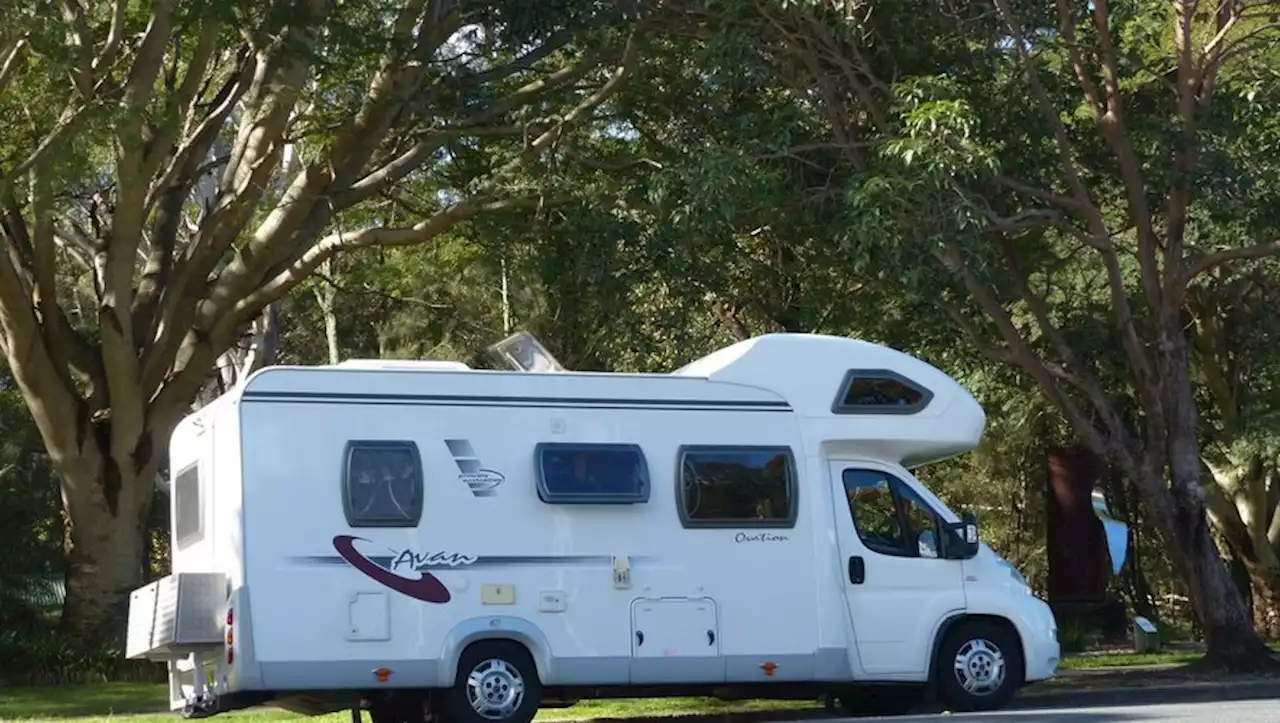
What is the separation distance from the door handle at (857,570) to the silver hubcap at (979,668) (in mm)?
1034

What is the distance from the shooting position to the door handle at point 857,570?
44.5ft

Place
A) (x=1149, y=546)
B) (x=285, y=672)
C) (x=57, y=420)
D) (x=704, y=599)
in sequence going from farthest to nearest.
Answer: (x=1149, y=546) < (x=57, y=420) < (x=704, y=599) < (x=285, y=672)

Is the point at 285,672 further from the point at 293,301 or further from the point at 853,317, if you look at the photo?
the point at 293,301

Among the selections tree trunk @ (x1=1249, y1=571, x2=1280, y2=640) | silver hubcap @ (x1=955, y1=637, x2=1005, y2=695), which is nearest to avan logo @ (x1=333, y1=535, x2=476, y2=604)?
silver hubcap @ (x1=955, y1=637, x2=1005, y2=695)

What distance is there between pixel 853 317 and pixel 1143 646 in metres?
5.63

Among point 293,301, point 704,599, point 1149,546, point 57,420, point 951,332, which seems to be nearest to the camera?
point 704,599

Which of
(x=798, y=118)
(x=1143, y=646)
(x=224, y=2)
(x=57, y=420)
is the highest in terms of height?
(x=224, y=2)

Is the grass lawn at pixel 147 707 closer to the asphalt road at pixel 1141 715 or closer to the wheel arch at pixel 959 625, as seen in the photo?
the wheel arch at pixel 959 625

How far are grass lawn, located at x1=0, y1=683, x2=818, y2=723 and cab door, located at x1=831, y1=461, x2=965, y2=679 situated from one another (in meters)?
2.24

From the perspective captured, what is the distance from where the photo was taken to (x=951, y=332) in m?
19.4

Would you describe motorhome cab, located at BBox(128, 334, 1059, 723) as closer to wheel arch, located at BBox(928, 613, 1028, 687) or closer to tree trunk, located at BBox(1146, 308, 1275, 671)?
wheel arch, located at BBox(928, 613, 1028, 687)

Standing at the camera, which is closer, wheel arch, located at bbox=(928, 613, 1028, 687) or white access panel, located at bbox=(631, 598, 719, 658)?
white access panel, located at bbox=(631, 598, 719, 658)

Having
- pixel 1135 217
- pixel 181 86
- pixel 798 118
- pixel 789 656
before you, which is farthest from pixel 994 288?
pixel 181 86

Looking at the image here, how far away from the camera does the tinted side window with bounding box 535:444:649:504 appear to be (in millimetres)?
12742
